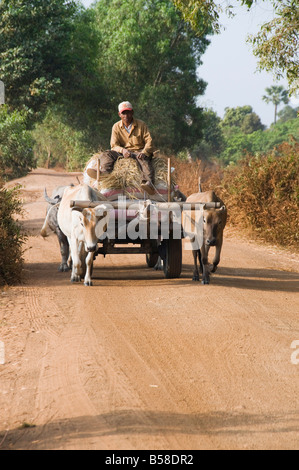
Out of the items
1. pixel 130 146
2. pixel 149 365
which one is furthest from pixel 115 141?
pixel 149 365

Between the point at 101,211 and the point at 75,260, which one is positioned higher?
the point at 101,211

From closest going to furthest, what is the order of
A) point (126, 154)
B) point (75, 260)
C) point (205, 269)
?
point (205, 269) → point (75, 260) → point (126, 154)

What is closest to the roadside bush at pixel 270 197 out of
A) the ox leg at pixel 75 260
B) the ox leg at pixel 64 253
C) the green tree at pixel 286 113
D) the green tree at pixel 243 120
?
the ox leg at pixel 64 253

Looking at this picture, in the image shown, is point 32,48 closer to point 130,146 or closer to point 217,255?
point 130,146

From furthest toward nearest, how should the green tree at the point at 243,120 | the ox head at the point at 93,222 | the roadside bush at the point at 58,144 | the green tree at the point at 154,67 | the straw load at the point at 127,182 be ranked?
the green tree at the point at 243,120 → the roadside bush at the point at 58,144 → the green tree at the point at 154,67 → the straw load at the point at 127,182 → the ox head at the point at 93,222

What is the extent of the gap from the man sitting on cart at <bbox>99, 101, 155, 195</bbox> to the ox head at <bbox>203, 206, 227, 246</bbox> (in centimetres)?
88

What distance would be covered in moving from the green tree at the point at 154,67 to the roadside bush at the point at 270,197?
14.8 m

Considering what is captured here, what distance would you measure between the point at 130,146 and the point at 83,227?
187 cm

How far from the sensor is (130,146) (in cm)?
1013

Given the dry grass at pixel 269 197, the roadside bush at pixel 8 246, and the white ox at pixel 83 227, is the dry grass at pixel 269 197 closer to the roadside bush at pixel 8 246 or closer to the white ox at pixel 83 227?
the white ox at pixel 83 227

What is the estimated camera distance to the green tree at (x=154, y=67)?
101 ft

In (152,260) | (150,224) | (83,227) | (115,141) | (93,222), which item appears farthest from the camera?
(152,260)
